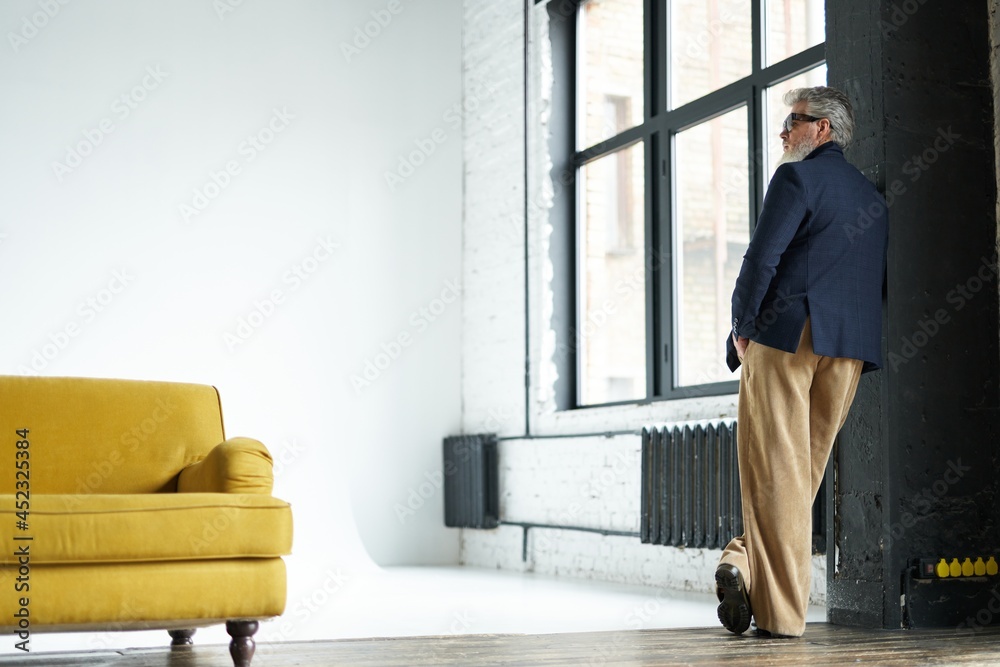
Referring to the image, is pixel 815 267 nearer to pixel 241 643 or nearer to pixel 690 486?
pixel 241 643

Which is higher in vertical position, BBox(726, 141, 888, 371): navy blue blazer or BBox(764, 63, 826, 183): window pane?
BBox(764, 63, 826, 183): window pane

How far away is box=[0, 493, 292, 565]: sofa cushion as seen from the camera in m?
2.73

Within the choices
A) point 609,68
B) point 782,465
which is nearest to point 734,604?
point 782,465

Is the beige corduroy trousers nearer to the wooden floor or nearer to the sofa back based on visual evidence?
the wooden floor

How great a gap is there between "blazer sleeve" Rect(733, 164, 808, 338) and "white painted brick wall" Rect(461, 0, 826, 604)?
2.45m

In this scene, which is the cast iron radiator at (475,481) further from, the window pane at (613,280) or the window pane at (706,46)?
the window pane at (706,46)

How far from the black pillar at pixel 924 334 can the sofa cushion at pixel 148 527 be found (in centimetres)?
188

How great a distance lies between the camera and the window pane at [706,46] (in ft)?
19.0

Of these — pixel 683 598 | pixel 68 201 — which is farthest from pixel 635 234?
pixel 68 201

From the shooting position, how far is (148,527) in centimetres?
282

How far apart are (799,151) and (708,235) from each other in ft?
7.58

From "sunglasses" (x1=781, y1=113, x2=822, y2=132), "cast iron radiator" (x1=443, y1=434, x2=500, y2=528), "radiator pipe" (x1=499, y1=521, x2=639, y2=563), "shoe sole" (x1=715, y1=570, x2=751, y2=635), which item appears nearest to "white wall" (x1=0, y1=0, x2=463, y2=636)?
"cast iron radiator" (x1=443, y1=434, x2=500, y2=528)

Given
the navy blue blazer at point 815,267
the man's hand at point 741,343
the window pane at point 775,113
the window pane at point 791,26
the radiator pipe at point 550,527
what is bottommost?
the radiator pipe at point 550,527

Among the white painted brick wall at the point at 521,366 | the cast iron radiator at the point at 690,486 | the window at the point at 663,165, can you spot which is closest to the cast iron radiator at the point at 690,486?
the cast iron radiator at the point at 690,486
